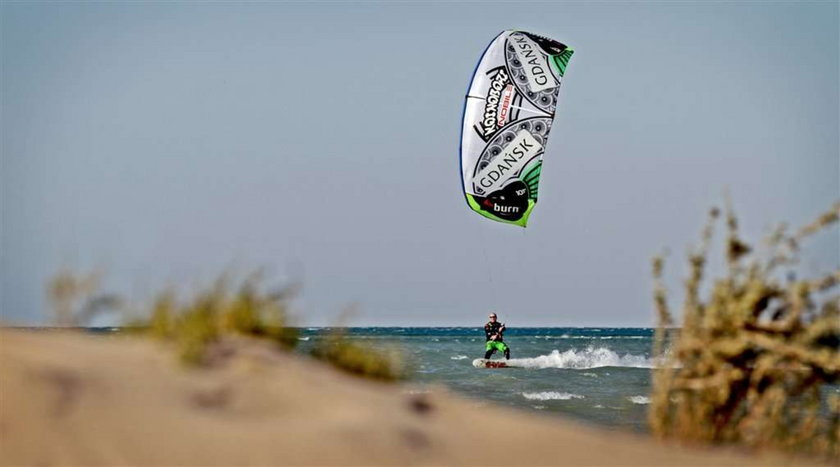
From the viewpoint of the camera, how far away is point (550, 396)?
74.6 feet

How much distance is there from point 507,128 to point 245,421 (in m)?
14.5

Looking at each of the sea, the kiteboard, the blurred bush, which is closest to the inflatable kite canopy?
the sea

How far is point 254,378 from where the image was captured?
435cm

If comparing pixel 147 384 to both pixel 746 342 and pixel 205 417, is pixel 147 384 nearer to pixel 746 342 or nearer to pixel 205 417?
pixel 205 417

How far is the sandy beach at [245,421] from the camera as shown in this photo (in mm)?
4059

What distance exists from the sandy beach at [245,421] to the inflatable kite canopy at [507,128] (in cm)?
1383

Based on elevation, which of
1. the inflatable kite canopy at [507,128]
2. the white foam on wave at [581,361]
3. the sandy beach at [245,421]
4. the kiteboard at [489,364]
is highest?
the inflatable kite canopy at [507,128]

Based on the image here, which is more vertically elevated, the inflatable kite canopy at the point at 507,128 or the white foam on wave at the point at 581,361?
the inflatable kite canopy at the point at 507,128

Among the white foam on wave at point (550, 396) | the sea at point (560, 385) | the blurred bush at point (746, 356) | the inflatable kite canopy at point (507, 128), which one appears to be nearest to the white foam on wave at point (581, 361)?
the sea at point (560, 385)

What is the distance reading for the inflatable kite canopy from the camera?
1836 centimetres

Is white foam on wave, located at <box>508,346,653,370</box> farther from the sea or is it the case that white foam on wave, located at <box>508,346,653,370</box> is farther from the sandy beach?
the sandy beach

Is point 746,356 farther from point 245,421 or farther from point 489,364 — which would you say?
point 489,364

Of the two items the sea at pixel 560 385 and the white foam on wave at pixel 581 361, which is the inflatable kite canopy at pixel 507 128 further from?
the white foam on wave at pixel 581 361

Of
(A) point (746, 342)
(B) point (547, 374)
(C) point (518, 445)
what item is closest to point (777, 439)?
(A) point (746, 342)
